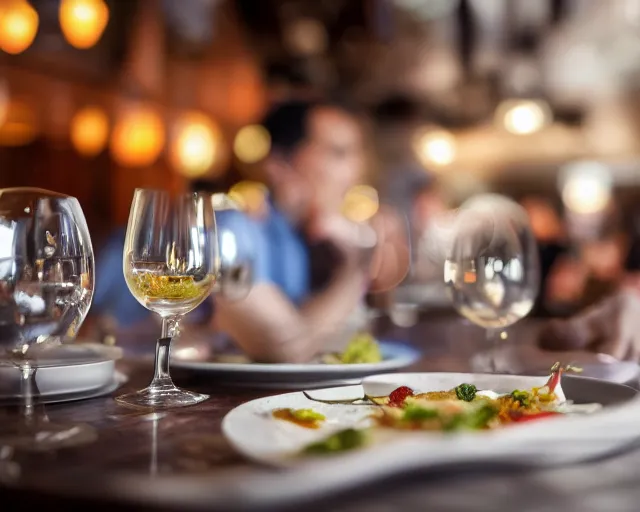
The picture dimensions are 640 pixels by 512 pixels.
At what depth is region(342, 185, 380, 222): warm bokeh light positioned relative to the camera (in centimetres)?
810

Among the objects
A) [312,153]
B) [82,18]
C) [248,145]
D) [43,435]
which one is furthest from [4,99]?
[43,435]

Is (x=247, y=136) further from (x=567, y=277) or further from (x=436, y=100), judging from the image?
(x=567, y=277)

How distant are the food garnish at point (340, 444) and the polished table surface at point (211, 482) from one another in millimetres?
32

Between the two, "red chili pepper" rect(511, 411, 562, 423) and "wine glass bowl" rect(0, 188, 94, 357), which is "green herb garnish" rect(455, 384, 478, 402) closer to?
"red chili pepper" rect(511, 411, 562, 423)

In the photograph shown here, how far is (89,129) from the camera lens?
5.63m

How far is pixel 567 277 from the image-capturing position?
20.2ft

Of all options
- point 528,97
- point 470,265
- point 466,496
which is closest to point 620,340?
point 470,265

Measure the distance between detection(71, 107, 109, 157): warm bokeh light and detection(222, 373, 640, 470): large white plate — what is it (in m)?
5.27

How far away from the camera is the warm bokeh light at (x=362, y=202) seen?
26.6ft

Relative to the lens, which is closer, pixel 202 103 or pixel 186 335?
pixel 186 335

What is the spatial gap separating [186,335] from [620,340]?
0.87 metres

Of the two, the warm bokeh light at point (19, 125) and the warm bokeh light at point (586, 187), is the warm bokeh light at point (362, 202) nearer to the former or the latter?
the warm bokeh light at point (586, 187)

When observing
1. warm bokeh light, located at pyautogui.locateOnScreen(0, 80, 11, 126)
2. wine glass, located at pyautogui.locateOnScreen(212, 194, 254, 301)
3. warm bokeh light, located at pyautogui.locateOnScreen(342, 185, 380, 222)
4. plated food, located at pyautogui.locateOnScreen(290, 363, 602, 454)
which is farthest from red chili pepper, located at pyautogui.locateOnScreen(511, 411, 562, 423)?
warm bokeh light, located at pyautogui.locateOnScreen(342, 185, 380, 222)

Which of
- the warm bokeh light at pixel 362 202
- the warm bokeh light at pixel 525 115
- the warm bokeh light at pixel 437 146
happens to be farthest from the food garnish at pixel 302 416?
the warm bokeh light at pixel 362 202
